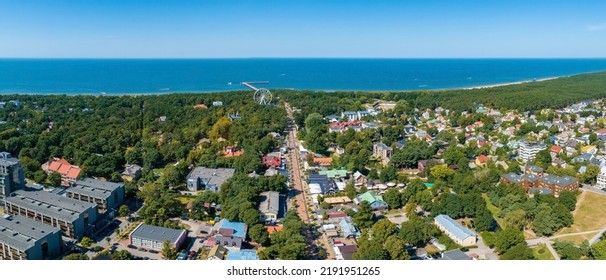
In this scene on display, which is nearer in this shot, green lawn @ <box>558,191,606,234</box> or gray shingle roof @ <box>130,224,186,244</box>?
gray shingle roof @ <box>130,224,186,244</box>

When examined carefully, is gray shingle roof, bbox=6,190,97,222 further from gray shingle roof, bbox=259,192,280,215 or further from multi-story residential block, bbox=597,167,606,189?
multi-story residential block, bbox=597,167,606,189

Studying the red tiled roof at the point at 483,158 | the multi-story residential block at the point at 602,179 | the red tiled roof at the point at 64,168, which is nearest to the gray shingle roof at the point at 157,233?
the red tiled roof at the point at 64,168

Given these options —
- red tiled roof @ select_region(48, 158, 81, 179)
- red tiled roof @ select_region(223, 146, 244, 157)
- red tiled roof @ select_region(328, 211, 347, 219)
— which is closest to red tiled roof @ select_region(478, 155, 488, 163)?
red tiled roof @ select_region(328, 211, 347, 219)

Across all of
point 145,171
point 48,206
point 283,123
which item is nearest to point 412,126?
point 283,123

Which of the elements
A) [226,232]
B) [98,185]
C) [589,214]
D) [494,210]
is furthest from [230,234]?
[589,214]

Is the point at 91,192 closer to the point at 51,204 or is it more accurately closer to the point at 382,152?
the point at 51,204

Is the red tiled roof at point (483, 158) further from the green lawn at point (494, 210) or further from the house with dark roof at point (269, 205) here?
the house with dark roof at point (269, 205)
